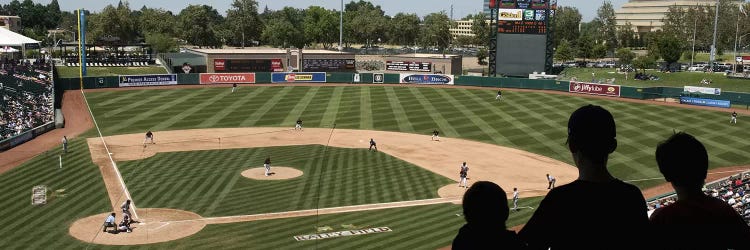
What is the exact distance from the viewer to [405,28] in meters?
180

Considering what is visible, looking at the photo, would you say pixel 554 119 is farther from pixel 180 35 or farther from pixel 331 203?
pixel 180 35

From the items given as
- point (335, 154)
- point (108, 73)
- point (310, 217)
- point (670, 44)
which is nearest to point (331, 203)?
point (310, 217)

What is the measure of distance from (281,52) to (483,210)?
96.4m

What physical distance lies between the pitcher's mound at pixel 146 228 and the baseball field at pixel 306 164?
0.27 feet

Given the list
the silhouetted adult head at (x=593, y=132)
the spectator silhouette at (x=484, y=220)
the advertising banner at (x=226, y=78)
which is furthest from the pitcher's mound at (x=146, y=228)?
the advertising banner at (x=226, y=78)

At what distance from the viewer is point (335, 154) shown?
44.2 meters

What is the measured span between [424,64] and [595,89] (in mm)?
32600

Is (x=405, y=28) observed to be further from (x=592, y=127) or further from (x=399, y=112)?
(x=592, y=127)

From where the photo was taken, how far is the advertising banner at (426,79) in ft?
292

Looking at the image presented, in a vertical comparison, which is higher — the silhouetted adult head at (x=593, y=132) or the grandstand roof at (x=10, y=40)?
the grandstand roof at (x=10, y=40)

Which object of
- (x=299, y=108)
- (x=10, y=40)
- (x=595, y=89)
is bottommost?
(x=299, y=108)

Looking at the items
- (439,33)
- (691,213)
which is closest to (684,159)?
(691,213)

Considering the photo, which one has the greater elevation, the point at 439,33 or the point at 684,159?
the point at 439,33

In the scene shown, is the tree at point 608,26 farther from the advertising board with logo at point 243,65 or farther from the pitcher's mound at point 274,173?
the pitcher's mound at point 274,173
